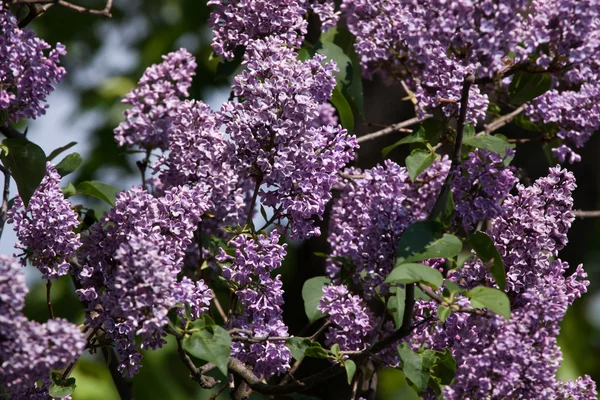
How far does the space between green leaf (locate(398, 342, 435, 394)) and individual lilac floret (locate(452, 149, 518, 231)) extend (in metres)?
0.23

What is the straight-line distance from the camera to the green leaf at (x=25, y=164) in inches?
51.1

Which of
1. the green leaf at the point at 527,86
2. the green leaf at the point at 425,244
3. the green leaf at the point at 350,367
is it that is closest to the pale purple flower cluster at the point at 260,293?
the green leaf at the point at 350,367

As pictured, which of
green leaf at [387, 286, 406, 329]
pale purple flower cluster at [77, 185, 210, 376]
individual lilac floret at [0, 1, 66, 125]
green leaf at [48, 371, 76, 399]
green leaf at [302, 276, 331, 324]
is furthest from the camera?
green leaf at [302, 276, 331, 324]

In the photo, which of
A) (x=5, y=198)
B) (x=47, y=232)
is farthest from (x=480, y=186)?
(x=5, y=198)

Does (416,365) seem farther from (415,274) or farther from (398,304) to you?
(415,274)

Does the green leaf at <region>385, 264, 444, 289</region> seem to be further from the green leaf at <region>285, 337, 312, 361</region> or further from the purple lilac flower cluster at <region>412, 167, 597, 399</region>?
the green leaf at <region>285, 337, 312, 361</region>

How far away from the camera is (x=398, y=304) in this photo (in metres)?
1.43

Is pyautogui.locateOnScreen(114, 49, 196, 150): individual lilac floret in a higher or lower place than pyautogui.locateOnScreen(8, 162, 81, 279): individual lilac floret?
higher

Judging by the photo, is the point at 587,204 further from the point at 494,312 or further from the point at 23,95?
the point at 23,95

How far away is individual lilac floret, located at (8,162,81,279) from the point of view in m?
1.30

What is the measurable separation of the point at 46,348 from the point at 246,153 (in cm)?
46

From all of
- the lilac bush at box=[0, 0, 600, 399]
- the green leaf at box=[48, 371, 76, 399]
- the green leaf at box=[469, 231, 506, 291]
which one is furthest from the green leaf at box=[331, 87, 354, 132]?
the green leaf at box=[48, 371, 76, 399]

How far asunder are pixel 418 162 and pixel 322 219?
0.59 feet

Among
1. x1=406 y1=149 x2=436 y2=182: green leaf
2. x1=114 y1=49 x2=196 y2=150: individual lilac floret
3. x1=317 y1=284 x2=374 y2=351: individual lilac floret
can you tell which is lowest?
x1=317 y1=284 x2=374 y2=351: individual lilac floret
